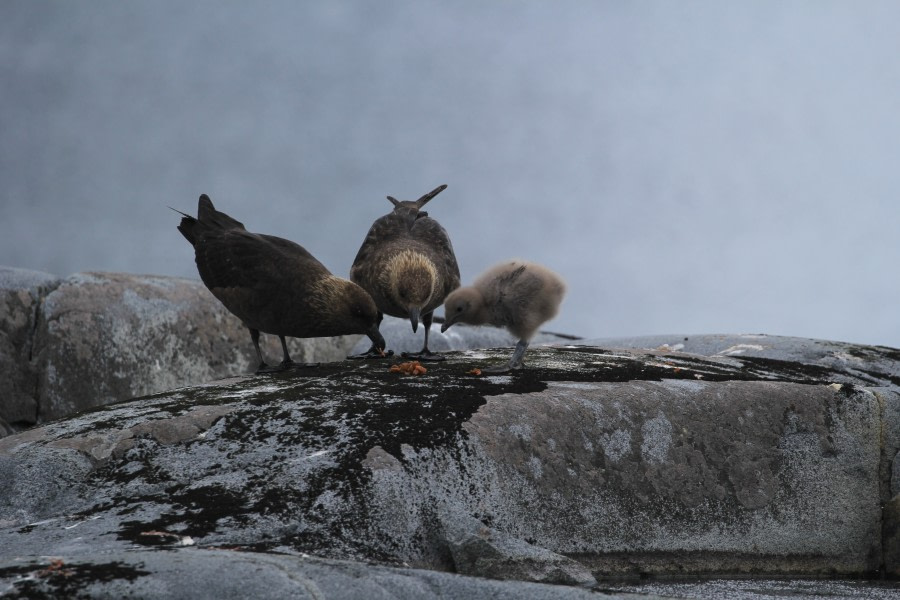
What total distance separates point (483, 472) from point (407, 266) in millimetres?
2204

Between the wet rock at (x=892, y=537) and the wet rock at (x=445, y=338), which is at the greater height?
the wet rock at (x=445, y=338)

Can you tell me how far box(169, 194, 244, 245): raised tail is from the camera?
22.8 ft

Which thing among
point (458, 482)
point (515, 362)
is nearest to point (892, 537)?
point (515, 362)

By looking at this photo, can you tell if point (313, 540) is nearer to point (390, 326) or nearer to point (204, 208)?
point (204, 208)

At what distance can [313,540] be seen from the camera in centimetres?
384

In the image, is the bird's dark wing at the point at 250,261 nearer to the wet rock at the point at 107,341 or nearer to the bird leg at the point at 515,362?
the bird leg at the point at 515,362

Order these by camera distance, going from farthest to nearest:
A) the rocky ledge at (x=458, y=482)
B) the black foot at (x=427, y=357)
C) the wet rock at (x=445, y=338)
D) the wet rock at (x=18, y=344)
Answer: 1. the wet rock at (x=445, y=338)
2. the wet rock at (x=18, y=344)
3. the black foot at (x=427, y=357)
4. the rocky ledge at (x=458, y=482)

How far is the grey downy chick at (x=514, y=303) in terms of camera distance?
229 inches

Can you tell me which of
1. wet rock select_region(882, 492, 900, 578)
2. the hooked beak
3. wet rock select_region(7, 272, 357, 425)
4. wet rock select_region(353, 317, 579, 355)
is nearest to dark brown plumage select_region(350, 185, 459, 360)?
the hooked beak

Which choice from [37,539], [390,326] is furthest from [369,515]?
[390,326]

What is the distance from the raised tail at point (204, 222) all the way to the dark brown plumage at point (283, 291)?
1.15ft

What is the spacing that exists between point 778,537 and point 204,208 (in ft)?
15.0

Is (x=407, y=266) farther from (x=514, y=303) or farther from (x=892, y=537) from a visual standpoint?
(x=892, y=537)

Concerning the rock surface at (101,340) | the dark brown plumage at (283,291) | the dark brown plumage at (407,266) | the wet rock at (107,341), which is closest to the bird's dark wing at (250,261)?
the dark brown plumage at (283,291)
